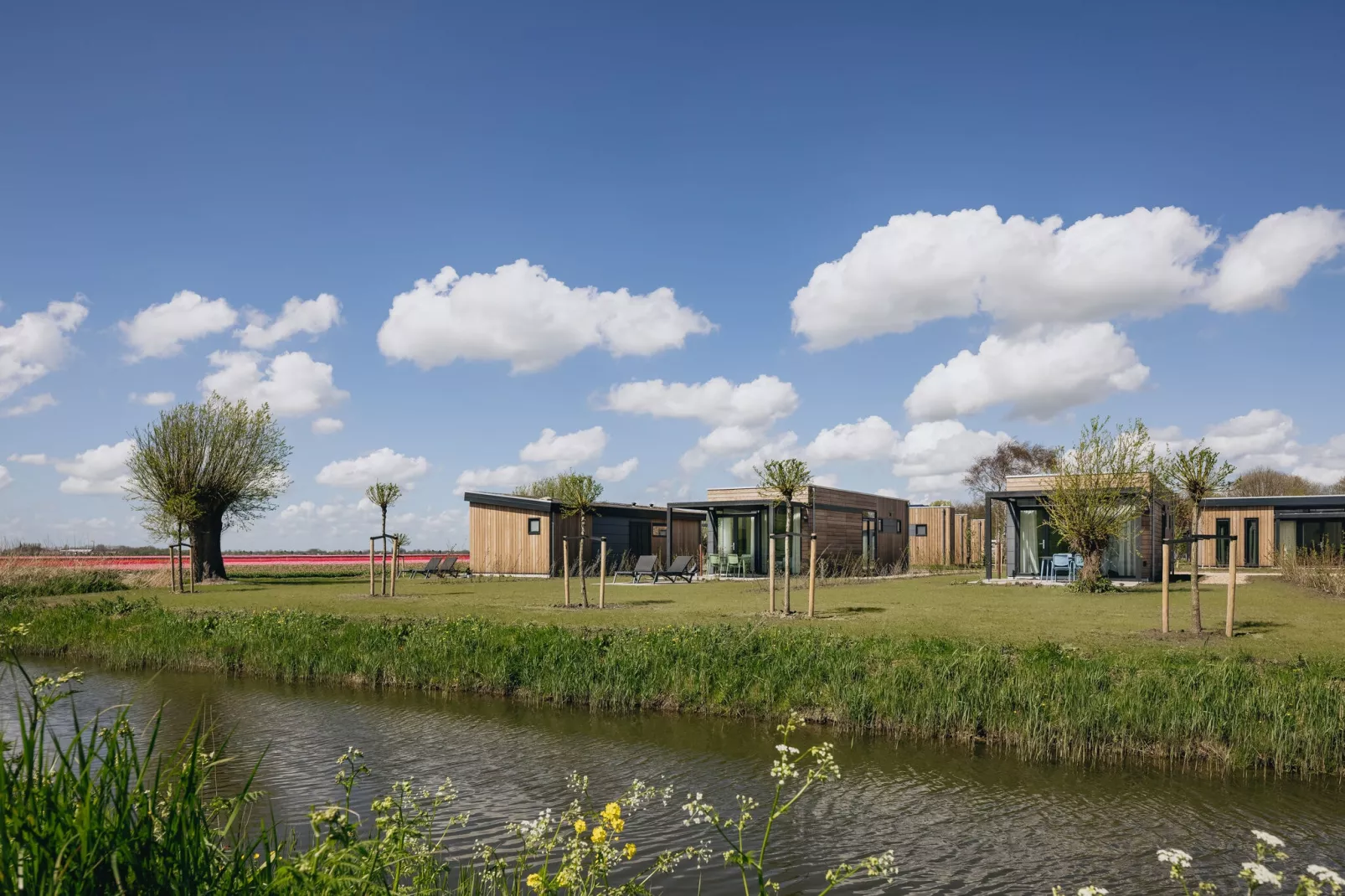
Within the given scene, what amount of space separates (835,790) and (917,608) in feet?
29.6

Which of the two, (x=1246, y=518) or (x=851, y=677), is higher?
(x=1246, y=518)

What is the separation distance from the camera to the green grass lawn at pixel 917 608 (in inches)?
434

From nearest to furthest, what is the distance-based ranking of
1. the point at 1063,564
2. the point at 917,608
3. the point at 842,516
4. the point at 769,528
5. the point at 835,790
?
1. the point at 835,790
2. the point at 917,608
3. the point at 1063,564
4. the point at 769,528
5. the point at 842,516

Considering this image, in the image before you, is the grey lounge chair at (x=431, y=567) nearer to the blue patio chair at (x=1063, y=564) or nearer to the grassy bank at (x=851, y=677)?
the grassy bank at (x=851, y=677)

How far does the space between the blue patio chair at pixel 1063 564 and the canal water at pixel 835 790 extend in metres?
15.6

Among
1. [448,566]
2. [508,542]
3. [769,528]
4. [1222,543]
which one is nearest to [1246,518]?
[1222,543]

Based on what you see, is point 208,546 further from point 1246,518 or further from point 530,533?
point 1246,518

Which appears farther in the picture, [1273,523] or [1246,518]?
[1246,518]

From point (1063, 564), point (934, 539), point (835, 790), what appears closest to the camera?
point (835, 790)

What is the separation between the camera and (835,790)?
657 cm

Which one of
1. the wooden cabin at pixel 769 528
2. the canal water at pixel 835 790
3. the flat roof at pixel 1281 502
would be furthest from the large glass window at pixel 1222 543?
the canal water at pixel 835 790

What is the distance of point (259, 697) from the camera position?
33.6ft

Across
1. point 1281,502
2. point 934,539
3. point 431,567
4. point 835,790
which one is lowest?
point 431,567

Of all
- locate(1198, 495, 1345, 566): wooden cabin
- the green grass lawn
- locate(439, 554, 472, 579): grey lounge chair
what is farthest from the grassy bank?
locate(1198, 495, 1345, 566): wooden cabin
